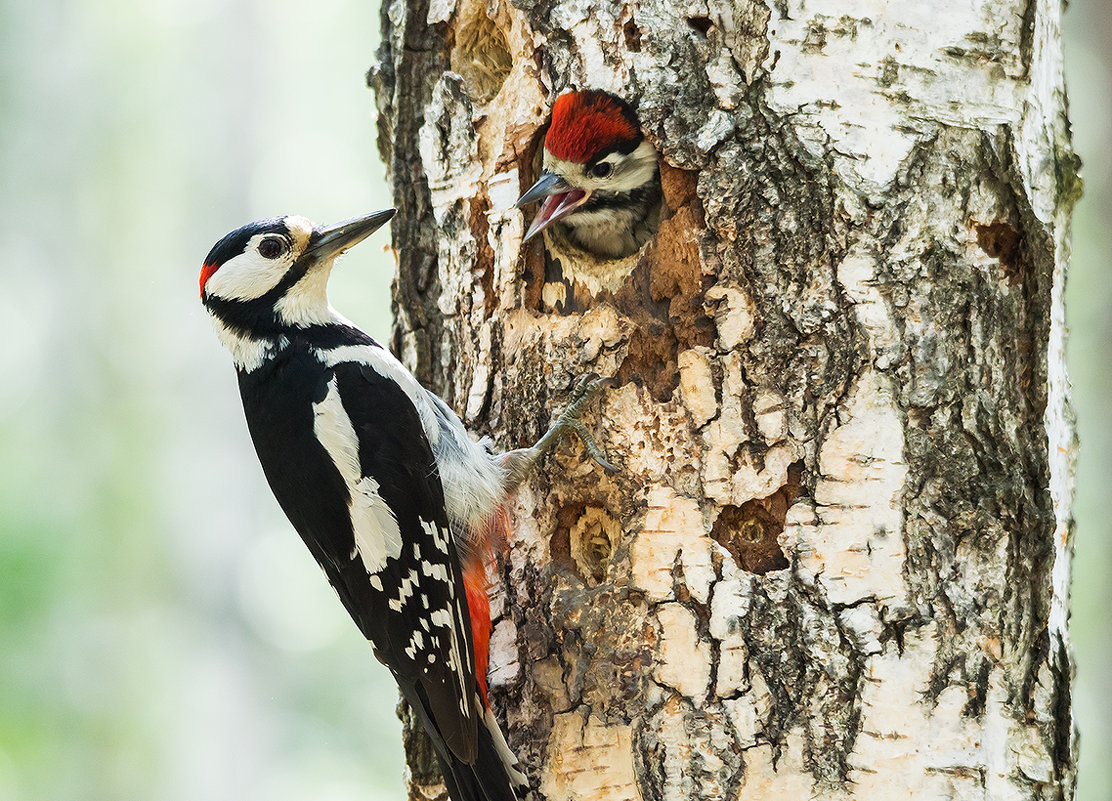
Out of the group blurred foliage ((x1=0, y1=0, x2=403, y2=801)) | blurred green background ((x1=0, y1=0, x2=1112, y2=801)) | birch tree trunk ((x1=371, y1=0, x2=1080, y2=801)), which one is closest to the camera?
birch tree trunk ((x1=371, y1=0, x2=1080, y2=801))

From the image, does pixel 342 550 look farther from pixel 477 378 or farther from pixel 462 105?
pixel 462 105

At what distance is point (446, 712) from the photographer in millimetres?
2287

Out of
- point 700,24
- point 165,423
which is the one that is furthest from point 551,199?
point 165,423

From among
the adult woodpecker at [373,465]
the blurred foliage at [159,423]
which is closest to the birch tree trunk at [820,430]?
the adult woodpecker at [373,465]

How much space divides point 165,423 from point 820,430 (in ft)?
26.8

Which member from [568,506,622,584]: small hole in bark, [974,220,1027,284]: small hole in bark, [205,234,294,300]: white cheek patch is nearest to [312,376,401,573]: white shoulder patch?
[205,234,294,300]: white cheek patch

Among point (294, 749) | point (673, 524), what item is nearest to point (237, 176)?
point (294, 749)

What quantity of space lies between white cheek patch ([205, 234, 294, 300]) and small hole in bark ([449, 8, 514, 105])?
629 millimetres

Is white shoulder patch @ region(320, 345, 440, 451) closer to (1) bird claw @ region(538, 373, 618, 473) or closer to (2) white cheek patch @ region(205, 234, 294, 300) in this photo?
(2) white cheek patch @ region(205, 234, 294, 300)

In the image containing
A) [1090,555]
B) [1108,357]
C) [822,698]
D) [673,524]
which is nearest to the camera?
[822,698]

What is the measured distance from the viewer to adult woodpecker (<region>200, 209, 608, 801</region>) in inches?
Answer: 94.4

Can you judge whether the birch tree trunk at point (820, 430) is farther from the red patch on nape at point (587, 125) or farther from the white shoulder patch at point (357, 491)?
the white shoulder patch at point (357, 491)

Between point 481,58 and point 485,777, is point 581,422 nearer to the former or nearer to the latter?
point 485,777

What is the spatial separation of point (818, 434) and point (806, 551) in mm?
218
